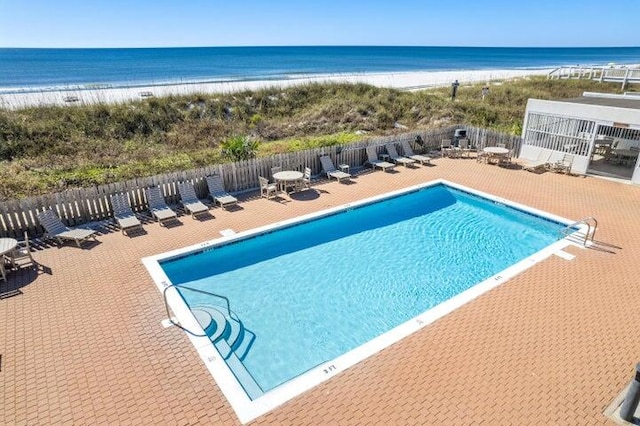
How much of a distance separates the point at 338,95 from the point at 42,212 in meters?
25.6

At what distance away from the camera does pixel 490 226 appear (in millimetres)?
12133

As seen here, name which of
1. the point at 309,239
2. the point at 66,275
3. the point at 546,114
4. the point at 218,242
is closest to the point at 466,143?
the point at 546,114

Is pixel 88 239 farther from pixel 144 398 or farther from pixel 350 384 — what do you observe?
pixel 350 384

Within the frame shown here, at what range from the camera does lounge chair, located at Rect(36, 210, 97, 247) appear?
10086 mm

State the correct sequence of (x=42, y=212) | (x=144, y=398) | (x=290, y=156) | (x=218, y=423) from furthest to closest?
1. (x=290, y=156)
2. (x=42, y=212)
3. (x=144, y=398)
4. (x=218, y=423)

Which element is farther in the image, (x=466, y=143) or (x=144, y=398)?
(x=466, y=143)

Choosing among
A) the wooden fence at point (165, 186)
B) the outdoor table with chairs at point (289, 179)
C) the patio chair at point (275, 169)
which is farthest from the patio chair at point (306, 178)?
the patio chair at point (275, 169)

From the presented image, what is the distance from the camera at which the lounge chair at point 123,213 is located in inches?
428

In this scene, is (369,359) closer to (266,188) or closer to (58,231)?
(266,188)

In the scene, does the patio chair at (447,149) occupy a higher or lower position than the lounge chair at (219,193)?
lower

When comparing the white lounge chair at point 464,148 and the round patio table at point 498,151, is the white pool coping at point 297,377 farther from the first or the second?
the white lounge chair at point 464,148

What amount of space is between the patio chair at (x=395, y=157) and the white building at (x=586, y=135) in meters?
5.79

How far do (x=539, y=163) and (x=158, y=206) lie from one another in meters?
15.4

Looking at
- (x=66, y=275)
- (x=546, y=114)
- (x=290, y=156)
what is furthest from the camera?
(x=546, y=114)
